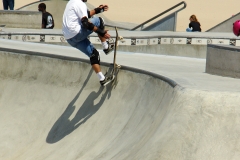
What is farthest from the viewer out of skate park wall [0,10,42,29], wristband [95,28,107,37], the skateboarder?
skate park wall [0,10,42,29]

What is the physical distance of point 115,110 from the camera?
360 inches

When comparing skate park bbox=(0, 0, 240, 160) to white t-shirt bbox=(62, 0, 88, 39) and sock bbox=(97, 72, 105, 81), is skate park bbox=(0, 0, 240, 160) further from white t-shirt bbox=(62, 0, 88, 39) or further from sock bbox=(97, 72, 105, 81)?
white t-shirt bbox=(62, 0, 88, 39)

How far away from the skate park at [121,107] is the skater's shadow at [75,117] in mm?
20

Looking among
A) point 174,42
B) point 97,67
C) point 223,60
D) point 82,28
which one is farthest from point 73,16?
point 174,42

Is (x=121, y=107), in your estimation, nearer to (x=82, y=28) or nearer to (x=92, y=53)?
(x=92, y=53)

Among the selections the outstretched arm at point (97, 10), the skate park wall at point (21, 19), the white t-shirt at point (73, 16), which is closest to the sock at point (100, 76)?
the white t-shirt at point (73, 16)

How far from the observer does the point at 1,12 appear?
60.8ft

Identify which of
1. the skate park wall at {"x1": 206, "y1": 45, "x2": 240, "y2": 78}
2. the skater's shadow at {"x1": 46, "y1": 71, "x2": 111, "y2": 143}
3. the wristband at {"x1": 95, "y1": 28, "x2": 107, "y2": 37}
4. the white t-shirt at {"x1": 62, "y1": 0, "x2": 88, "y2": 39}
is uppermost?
the white t-shirt at {"x1": 62, "y1": 0, "x2": 88, "y2": 39}

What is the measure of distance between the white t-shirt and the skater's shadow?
987mm

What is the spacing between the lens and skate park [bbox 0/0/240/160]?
7039mm

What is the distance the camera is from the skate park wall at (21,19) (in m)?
18.7

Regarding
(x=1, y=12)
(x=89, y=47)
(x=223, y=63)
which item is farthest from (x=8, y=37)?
(x=223, y=63)

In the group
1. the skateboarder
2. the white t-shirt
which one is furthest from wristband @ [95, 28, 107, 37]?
the white t-shirt

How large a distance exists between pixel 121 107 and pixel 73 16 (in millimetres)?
1405
